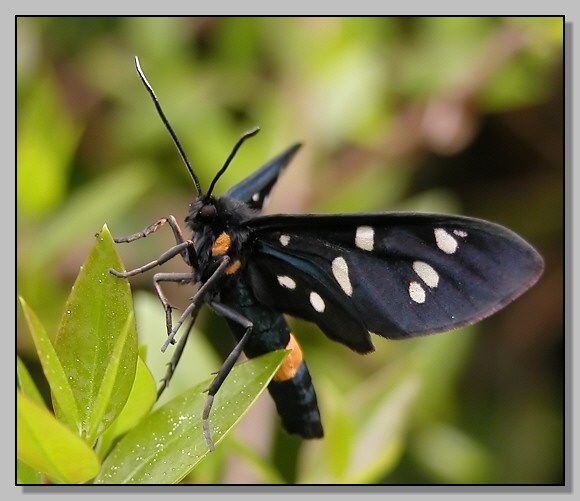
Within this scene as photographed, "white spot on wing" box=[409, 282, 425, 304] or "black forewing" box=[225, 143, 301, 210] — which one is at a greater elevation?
"black forewing" box=[225, 143, 301, 210]

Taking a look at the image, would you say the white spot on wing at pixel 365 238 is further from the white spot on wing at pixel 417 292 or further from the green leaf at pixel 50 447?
the green leaf at pixel 50 447

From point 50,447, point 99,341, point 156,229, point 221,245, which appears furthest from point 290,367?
point 50,447

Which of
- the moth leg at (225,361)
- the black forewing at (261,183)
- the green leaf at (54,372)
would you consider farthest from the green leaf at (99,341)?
the black forewing at (261,183)

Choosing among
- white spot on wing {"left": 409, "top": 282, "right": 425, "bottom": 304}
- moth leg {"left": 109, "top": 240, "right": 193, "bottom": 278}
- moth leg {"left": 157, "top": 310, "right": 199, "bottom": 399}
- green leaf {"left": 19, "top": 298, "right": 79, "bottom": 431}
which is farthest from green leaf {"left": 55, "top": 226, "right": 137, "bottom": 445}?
white spot on wing {"left": 409, "top": 282, "right": 425, "bottom": 304}

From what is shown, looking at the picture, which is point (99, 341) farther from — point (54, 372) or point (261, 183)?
point (261, 183)

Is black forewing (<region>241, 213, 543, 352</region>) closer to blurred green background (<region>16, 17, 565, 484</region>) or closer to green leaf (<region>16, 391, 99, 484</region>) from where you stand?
green leaf (<region>16, 391, 99, 484</region>)

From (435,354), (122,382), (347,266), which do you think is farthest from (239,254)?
(435,354)
